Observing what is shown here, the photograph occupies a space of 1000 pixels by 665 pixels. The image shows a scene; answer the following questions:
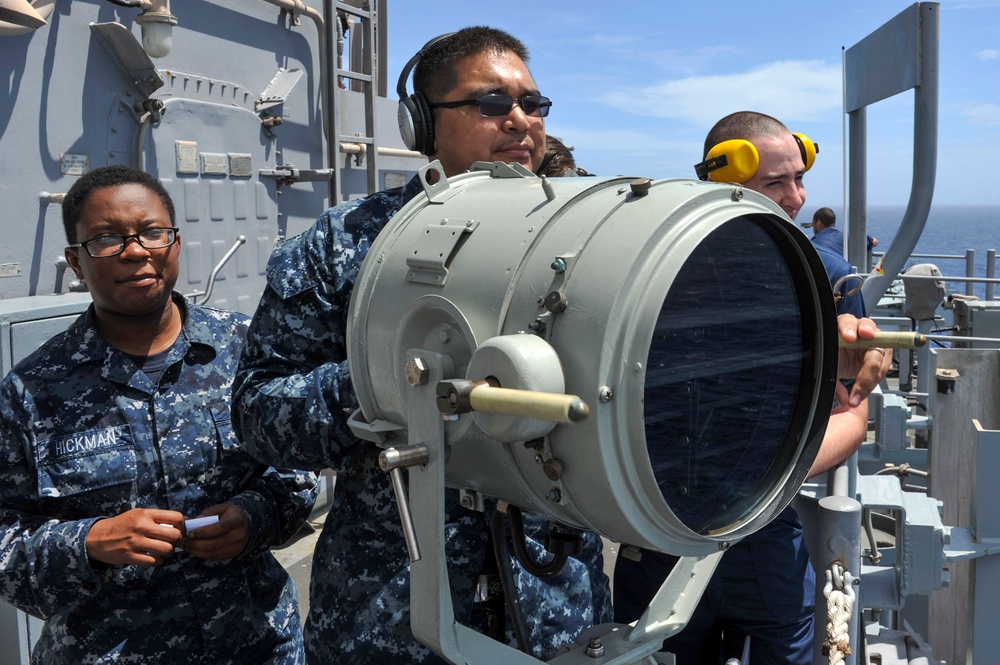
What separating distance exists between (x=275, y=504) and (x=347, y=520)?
0.39 metres

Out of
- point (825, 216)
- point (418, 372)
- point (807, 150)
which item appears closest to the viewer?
point (418, 372)

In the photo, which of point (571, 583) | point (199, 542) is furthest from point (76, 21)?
point (571, 583)

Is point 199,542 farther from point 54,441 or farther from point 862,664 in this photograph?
point 862,664

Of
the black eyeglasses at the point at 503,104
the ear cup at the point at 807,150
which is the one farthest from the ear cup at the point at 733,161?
the black eyeglasses at the point at 503,104

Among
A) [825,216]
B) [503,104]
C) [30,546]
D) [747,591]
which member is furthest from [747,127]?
[825,216]

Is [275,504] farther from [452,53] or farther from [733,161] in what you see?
[733,161]

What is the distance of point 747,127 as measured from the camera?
2404mm

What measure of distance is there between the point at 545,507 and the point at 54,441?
116cm

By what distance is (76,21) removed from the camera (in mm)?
3895

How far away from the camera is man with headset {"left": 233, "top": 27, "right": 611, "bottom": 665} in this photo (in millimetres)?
1405

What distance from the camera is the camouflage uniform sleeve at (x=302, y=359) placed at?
135cm

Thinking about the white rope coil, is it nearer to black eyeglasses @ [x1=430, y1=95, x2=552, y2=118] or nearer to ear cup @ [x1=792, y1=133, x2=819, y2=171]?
black eyeglasses @ [x1=430, y1=95, x2=552, y2=118]

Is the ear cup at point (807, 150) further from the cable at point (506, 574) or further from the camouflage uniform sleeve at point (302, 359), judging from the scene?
the cable at point (506, 574)

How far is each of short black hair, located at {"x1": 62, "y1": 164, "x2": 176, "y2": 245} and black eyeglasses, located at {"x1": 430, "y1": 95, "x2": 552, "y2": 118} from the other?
2.38 feet
